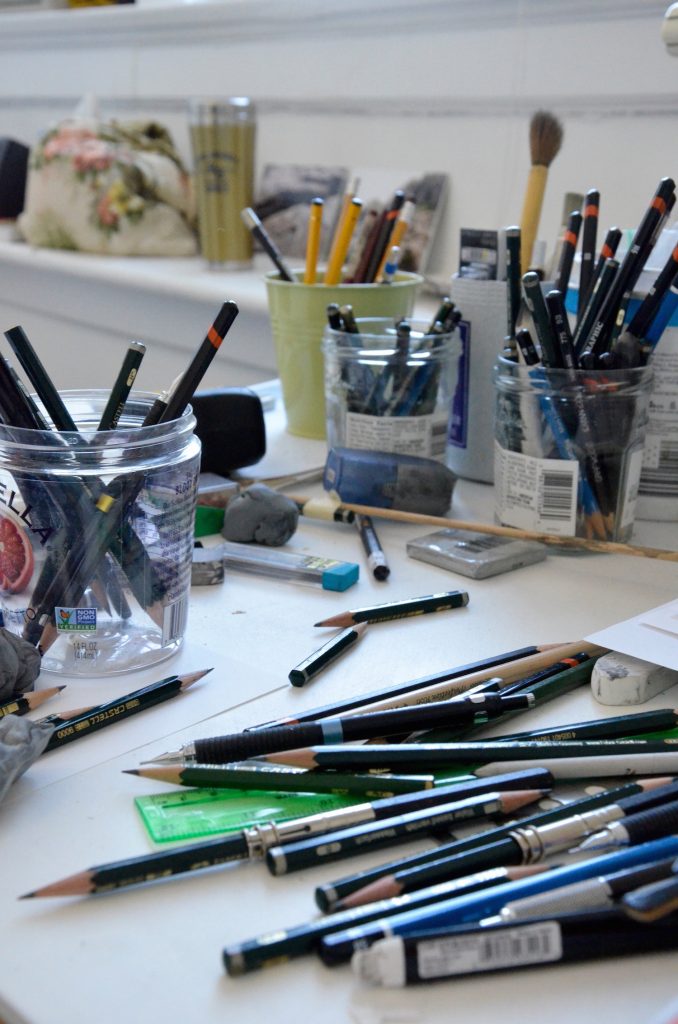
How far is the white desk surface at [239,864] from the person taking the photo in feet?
0.99

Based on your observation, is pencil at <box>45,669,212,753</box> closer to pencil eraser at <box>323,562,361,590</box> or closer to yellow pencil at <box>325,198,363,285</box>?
pencil eraser at <box>323,562,361,590</box>

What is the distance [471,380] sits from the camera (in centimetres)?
81

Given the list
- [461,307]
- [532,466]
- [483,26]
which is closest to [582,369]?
[532,466]

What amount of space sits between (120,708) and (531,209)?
53cm

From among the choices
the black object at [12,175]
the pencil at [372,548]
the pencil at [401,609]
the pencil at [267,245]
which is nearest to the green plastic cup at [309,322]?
the pencil at [267,245]

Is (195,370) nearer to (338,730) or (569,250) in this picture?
(338,730)

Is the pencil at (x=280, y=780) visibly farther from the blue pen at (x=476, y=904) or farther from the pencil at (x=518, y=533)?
the pencil at (x=518, y=533)

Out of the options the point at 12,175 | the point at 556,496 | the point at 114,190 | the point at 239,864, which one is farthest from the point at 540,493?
the point at 12,175

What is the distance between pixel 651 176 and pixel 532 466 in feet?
1.70

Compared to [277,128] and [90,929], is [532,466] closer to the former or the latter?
[90,929]

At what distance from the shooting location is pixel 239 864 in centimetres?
37

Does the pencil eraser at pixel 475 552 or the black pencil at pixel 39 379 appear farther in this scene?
the pencil eraser at pixel 475 552

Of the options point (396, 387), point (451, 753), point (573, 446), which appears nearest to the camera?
point (451, 753)

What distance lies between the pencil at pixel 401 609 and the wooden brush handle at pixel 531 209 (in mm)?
312
